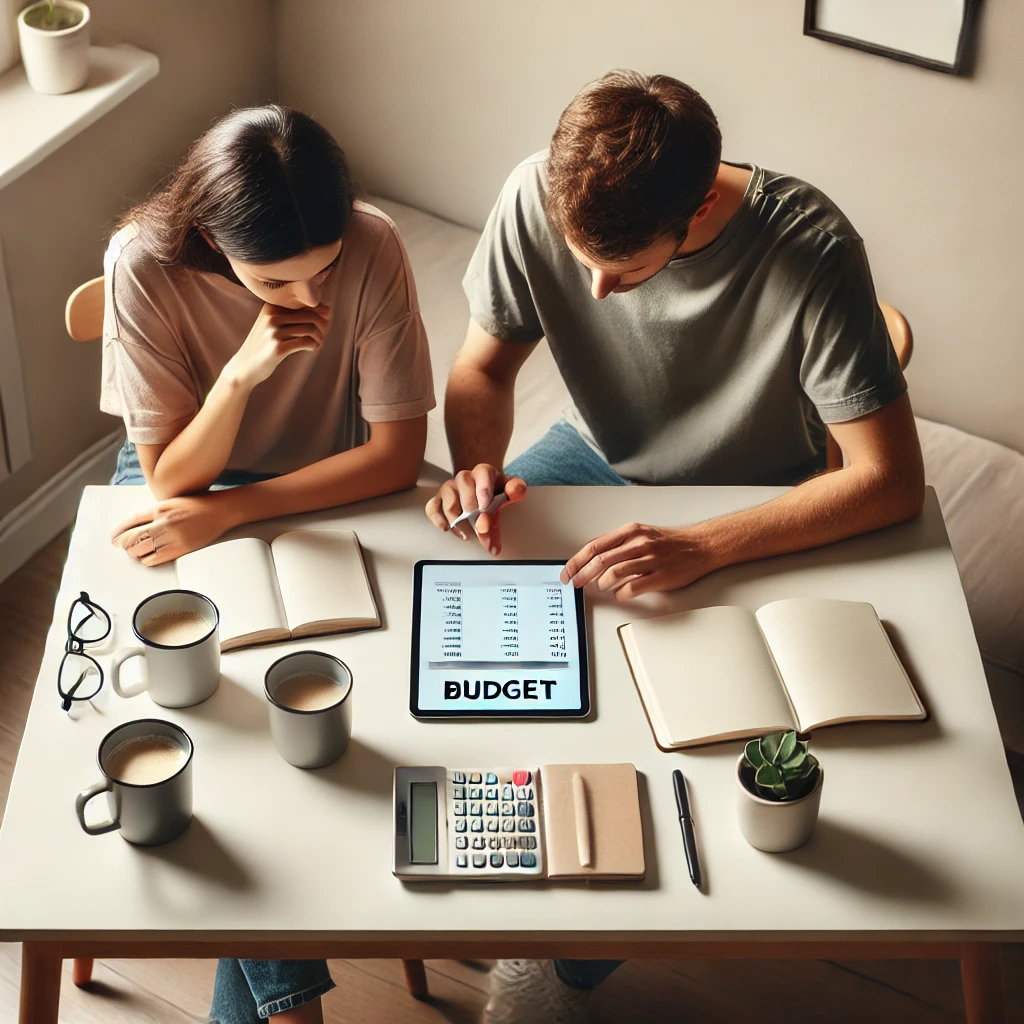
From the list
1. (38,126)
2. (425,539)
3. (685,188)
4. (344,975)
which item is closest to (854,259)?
(685,188)

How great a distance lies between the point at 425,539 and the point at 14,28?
1.30m

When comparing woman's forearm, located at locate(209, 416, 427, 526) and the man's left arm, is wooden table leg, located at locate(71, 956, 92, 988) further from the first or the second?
the man's left arm

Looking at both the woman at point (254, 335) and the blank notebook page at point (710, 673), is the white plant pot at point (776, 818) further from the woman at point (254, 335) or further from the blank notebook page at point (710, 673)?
the woman at point (254, 335)

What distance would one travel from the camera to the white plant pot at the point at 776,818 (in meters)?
1.06

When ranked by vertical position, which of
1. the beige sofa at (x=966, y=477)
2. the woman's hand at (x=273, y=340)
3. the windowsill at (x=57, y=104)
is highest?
the windowsill at (x=57, y=104)

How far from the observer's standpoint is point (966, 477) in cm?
217

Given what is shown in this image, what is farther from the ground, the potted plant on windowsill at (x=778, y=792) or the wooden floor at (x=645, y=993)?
the potted plant on windowsill at (x=778, y=792)

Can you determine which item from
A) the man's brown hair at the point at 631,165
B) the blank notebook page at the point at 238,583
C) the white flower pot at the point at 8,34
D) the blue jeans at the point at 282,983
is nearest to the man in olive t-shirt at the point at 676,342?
the man's brown hair at the point at 631,165

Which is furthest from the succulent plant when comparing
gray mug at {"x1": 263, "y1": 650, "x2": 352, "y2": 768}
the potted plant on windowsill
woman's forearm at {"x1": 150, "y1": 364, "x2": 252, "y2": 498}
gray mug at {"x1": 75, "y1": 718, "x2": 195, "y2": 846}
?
woman's forearm at {"x1": 150, "y1": 364, "x2": 252, "y2": 498}

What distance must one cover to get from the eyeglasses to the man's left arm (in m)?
0.51

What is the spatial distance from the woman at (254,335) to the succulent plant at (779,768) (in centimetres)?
60

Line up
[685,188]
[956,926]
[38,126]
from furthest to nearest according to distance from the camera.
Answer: [38,126], [685,188], [956,926]

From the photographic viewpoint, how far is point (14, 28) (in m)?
2.06

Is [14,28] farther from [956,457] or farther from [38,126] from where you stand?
[956,457]
